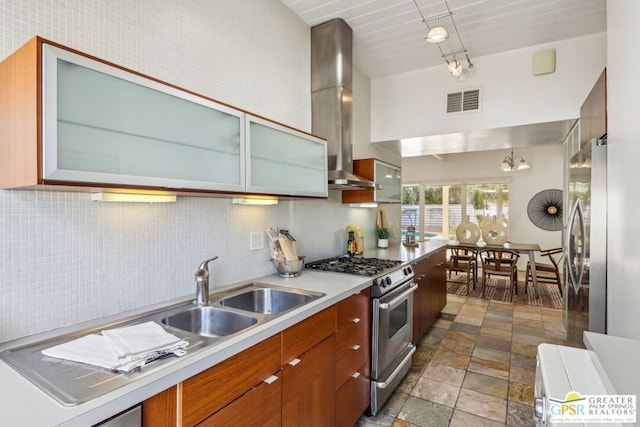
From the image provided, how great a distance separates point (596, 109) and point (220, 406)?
2.92 metres

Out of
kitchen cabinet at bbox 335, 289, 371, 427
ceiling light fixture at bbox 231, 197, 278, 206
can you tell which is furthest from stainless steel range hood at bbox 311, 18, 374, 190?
kitchen cabinet at bbox 335, 289, 371, 427

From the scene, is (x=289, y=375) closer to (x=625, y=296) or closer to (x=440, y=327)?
(x=625, y=296)

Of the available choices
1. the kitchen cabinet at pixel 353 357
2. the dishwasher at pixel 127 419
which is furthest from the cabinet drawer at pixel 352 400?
the dishwasher at pixel 127 419

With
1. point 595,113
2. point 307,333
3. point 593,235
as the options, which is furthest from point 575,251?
point 307,333

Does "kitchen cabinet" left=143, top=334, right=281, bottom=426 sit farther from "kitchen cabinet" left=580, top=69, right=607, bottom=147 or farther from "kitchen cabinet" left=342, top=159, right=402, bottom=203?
"kitchen cabinet" left=580, top=69, right=607, bottom=147

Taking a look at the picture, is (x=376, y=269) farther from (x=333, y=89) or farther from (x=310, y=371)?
(x=333, y=89)

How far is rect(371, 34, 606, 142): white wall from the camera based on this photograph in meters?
2.92

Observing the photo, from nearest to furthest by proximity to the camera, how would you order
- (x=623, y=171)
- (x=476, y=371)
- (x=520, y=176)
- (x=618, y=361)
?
(x=618, y=361)
(x=623, y=171)
(x=476, y=371)
(x=520, y=176)

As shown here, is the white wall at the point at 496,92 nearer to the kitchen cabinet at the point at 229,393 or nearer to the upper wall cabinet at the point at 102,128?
the upper wall cabinet at the point at 102,128

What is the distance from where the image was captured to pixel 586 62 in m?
2.89

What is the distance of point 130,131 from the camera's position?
1202mm

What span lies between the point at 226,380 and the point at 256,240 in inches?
45.6

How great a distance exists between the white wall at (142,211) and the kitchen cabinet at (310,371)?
26.7 inches

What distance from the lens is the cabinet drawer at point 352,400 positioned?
185cm
